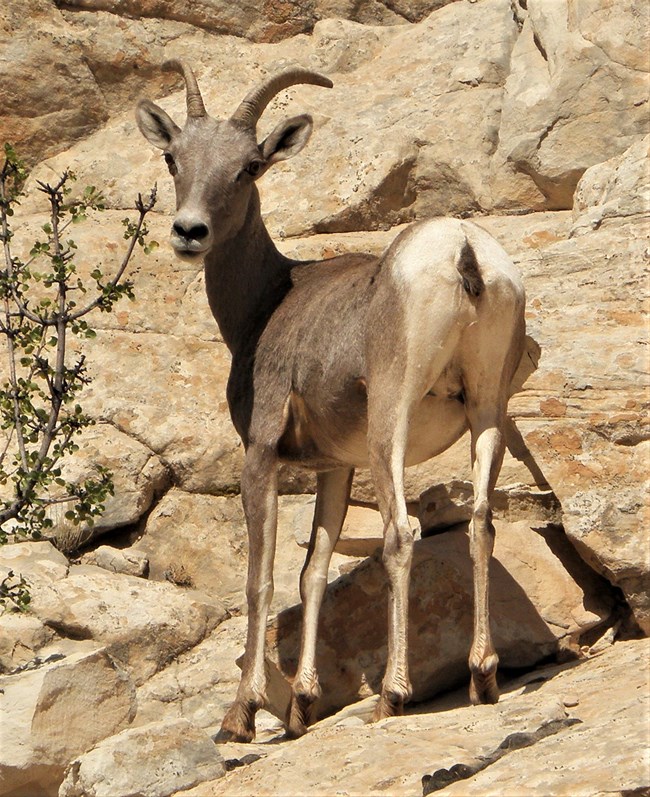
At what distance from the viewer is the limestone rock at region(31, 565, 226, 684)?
9.08 m

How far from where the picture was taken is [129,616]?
30.4 ft

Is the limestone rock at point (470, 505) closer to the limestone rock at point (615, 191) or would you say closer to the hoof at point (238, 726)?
the hoof at point (238, 726)

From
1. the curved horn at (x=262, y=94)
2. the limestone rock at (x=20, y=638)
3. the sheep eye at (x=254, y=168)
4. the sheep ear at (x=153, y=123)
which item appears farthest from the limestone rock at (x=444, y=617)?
the sheep ear at (x=153, y=123)

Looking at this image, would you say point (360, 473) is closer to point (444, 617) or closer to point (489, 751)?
point (444, 617)

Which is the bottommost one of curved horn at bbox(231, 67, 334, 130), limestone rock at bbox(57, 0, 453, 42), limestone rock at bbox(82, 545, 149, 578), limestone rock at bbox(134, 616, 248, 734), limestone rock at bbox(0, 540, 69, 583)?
limestone rock at bbox(134, 616, 248, 734)

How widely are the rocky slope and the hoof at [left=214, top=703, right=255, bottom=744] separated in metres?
0.30

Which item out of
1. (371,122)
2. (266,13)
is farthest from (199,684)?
(266,13)

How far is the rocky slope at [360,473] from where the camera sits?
21.7 ft

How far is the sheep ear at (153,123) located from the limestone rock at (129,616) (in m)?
3.00

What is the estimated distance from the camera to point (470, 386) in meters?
7.74

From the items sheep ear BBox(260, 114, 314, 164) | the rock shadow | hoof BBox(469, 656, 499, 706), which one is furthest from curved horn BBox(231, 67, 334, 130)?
hoof BBox(469, 656, 499, 706)

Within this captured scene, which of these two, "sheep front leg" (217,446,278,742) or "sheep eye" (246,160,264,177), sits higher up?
"sheep eye" (246,160,264,177)

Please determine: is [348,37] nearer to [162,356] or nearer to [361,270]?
[162,356]

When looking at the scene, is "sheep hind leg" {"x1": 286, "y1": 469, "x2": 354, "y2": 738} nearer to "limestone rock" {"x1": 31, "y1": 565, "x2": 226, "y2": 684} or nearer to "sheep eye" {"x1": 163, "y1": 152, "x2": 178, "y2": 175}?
"limestone rock" {"x1": 31, "y1": 565, "x2": 226, "y2": 684}
